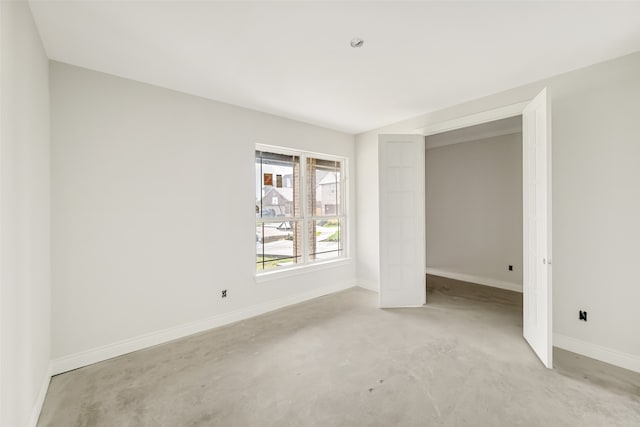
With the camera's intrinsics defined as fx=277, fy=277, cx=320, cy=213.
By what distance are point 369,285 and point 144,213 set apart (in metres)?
3.40

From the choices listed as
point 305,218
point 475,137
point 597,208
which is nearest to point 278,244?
point 305,218

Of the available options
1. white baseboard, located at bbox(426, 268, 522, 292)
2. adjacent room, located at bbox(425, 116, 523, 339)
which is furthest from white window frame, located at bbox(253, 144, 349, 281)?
white baseboard, located at bbox(426, 268, 522, 292)

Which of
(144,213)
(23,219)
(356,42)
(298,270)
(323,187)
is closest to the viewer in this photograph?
(23,219)

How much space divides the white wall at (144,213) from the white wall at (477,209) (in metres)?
3.59

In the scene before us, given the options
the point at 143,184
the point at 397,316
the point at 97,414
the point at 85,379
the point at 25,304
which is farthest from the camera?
the point at 397,316

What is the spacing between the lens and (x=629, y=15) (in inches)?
73.7

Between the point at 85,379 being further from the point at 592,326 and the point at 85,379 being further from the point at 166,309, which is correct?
the point at 592,326

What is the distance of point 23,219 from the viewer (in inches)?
63.9

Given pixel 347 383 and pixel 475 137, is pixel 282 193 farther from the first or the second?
pixel 475 137

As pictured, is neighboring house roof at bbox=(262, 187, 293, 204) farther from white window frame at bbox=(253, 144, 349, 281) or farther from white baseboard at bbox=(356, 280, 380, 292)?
white baseboard at bbox=(356, 280, 380, 292)

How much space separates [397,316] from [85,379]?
311 cm

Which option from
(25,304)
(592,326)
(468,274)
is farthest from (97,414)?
(468,274)

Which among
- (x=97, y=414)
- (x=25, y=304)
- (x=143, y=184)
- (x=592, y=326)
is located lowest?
(x=97, y=414)

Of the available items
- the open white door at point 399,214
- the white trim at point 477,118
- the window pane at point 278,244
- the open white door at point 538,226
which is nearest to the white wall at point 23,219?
the window pane at point 278,244
